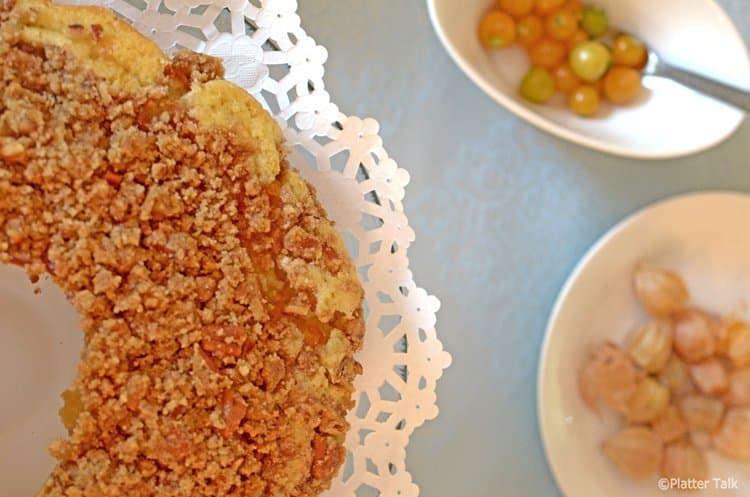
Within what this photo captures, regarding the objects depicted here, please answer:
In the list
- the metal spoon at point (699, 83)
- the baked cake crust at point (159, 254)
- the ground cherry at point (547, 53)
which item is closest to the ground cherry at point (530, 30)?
the ground cherry at point (547, 53)

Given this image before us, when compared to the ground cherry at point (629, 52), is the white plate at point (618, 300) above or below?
below

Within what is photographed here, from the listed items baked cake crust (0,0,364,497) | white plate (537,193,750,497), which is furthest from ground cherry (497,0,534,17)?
baked cake crust (0,0,364,497)

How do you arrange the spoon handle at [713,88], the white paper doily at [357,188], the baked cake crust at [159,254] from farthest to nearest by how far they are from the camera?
the spoon handle at [713,88], the white paper doily at [357,188], the baked cake crust at [159,254]

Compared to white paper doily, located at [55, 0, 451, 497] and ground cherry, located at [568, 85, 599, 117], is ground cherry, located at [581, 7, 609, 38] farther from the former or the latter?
white paper doily, located at [55, 0, 451, 497]

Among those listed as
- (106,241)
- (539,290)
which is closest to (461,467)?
(539,290)

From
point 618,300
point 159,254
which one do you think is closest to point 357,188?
point 159,254

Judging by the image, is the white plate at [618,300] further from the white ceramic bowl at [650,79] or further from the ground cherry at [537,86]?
the ground cherry at [537,86]
